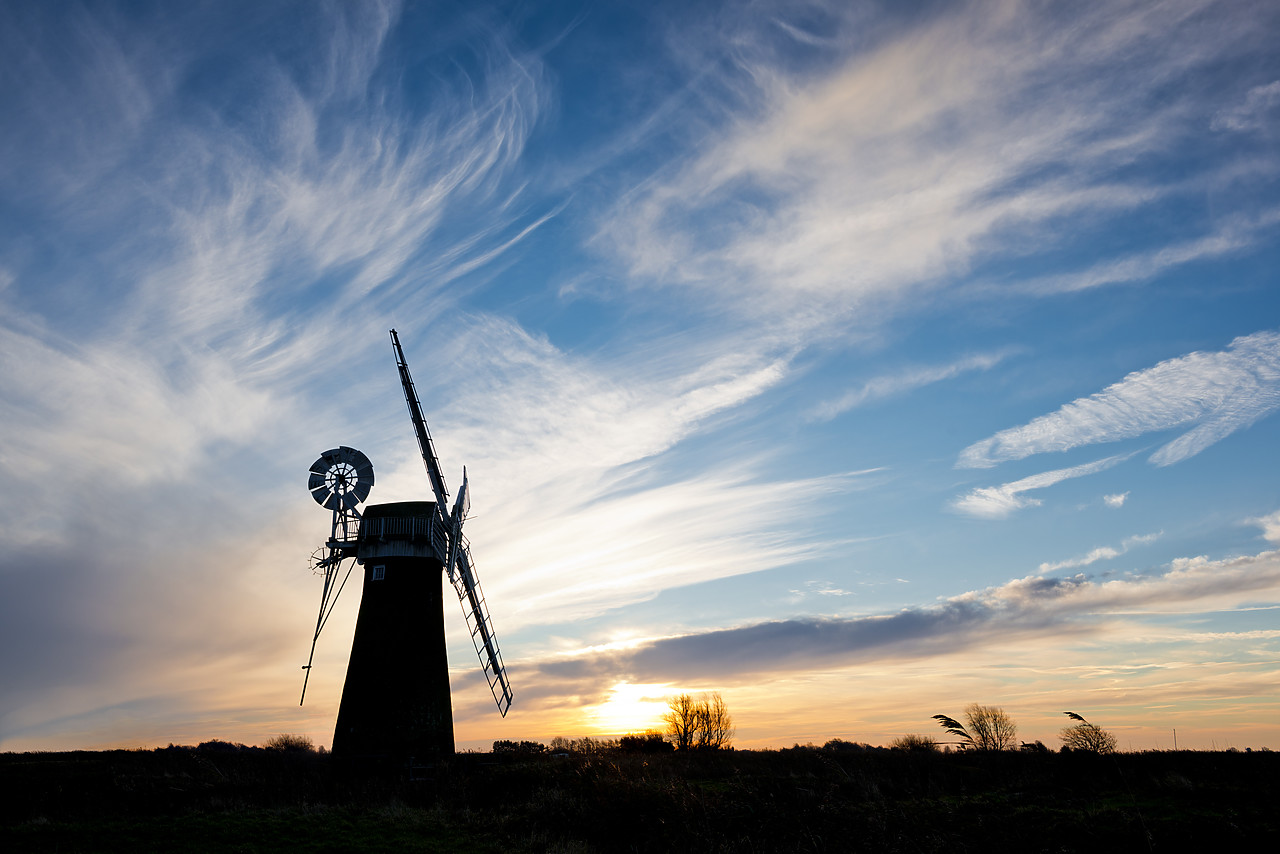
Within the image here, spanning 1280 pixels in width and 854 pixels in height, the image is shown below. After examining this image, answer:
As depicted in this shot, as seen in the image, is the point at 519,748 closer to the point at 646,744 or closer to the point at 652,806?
the point at 646,744

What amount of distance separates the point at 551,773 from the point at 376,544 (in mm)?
15119

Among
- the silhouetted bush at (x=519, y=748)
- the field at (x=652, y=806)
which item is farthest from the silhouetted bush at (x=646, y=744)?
the field at (x=652, y=806)

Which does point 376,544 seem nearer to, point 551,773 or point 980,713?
point 551,773

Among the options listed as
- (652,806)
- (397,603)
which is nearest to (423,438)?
(397,603)

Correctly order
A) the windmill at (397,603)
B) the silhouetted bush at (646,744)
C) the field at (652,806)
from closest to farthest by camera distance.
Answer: the field at (652,806) < the windmill at (397,603) < the silhouetted bush at (646,744)

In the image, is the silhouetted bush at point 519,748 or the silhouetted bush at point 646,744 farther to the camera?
the silhouetted bush at point 646,744

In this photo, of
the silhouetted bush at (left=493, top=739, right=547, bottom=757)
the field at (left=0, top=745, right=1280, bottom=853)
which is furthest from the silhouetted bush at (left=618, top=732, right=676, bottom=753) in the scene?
the field at (left=0, top=745, right=1280, bottom=853)

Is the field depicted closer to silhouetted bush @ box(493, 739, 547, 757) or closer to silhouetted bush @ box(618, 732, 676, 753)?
silhouetted bush @ box(493, 739, 547, 757)

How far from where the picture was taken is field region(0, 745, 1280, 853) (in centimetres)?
1725

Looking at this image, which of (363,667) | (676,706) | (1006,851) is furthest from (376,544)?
(676,706)

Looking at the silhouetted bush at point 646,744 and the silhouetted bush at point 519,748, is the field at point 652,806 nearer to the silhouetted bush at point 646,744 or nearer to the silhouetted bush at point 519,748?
the silhouetted bush at point 519,748

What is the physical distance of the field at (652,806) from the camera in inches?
679

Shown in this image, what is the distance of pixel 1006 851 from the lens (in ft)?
51.6

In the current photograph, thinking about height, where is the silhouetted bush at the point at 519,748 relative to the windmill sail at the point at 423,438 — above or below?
below
